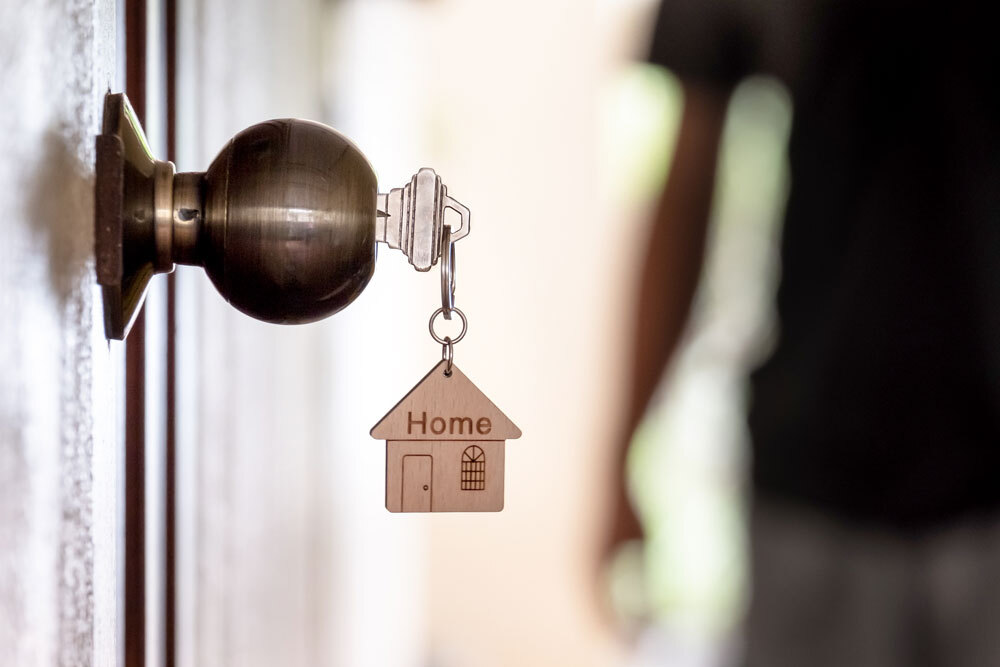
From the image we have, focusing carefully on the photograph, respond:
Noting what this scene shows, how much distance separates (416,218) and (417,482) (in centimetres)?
14

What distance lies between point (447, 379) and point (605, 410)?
1123 mm

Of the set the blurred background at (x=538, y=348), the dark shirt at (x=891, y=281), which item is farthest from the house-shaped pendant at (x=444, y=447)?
the dark shirt at (x=891, y=281)

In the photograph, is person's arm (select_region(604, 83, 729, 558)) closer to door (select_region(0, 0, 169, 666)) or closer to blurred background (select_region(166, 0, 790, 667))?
blurred background (select_region(166, 0, 790, 667))

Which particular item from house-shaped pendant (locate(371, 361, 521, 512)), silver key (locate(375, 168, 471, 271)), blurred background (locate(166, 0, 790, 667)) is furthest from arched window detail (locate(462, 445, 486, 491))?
blurred background (locate(166, 0, 790, 667))

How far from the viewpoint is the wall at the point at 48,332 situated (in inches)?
8.4

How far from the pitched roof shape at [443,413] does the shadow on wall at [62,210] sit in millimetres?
201

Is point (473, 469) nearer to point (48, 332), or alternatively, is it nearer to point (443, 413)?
point (443, 413)

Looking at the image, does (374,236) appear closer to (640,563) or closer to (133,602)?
(133,602)

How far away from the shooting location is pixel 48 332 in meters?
0.24

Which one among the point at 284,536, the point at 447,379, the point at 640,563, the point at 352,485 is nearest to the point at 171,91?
the point at 447,379

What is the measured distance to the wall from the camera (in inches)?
8.4

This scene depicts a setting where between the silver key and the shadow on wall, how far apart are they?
0.41ft

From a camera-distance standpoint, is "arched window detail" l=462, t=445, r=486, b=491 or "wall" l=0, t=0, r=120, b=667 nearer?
"wall" l=0, t=0, r=120, b=667

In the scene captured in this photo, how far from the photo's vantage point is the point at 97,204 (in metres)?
0.27
